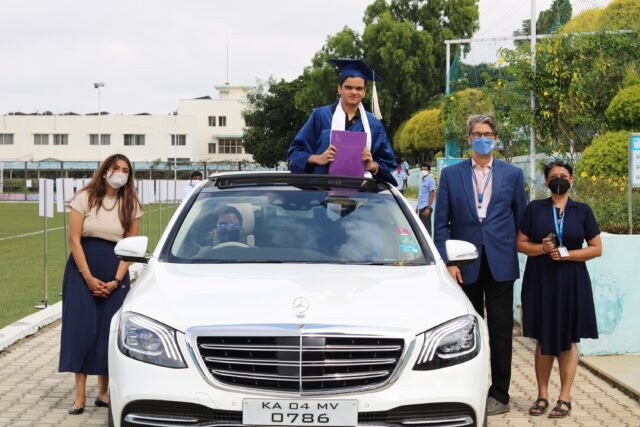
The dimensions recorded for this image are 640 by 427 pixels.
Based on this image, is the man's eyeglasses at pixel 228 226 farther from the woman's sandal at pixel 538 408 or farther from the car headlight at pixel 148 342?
the woman's sandal at pixel 538 408

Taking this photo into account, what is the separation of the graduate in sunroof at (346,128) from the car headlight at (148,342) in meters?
2.56

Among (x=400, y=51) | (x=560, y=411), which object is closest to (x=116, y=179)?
(x=560, y=411)

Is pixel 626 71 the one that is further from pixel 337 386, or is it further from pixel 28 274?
pixel 337 386

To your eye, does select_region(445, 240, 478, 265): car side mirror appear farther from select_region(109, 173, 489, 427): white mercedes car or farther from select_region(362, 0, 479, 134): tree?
select_region(362, 0, 479, 134): tree

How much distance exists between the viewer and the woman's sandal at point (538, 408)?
23.9 ft

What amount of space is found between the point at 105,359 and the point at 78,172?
84.1 metres

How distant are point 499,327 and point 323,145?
174cm

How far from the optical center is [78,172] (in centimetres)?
8919

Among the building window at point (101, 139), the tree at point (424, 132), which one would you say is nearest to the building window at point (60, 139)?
the building window at point (101, 139)

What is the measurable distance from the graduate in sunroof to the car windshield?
0.97 m

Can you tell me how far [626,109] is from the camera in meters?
17.0

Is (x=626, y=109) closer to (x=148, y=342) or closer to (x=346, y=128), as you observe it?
(x=346, y=128)

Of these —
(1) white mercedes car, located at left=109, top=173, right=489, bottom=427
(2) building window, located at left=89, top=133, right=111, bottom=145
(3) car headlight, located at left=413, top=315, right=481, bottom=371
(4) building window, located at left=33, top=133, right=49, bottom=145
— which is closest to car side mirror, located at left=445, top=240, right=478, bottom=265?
(1) white mercedes car, located at left=109, top=173, right=489, bottom=427

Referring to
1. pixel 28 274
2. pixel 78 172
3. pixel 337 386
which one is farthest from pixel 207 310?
pixel 78 172
